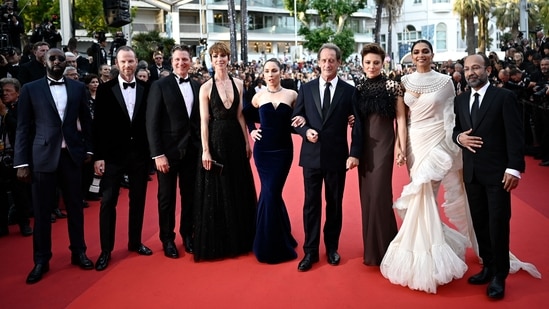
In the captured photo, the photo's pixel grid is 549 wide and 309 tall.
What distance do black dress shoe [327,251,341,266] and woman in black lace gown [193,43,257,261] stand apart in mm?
908

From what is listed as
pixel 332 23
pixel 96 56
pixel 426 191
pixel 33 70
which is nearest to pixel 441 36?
pixel 332 23

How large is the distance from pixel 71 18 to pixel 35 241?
11.6 metres

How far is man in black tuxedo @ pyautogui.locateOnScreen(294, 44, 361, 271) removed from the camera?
498cm

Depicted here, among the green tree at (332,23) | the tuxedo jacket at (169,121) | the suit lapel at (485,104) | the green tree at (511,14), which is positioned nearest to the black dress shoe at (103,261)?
the tuxedo jacket at (169,121)

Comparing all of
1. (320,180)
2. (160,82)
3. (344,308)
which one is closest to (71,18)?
(160,82)

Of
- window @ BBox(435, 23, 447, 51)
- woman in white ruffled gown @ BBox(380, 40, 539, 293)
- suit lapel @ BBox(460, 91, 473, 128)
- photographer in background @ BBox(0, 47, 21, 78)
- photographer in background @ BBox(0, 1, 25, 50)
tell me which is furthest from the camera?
window @ BBox(435, 23, 447, 51)

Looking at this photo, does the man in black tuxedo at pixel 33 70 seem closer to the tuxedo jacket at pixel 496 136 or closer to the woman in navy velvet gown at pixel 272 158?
the woman in navy velvet gown at pixel 272 158

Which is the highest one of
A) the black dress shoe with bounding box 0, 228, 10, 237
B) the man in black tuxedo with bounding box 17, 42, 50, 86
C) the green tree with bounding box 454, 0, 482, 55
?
the green tree with bounding box 454, 0, 482, 55

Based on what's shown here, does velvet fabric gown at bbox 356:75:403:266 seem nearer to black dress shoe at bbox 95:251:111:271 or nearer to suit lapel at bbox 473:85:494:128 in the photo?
suit lapel at bbox 473:85:494:128

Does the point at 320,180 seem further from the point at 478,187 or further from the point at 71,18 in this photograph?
the point at 71,18

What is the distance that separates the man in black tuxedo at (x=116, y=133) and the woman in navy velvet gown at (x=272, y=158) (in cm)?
119

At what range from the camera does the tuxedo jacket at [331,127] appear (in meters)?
4.98

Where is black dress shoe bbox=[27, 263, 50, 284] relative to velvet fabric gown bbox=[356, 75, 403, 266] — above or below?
below

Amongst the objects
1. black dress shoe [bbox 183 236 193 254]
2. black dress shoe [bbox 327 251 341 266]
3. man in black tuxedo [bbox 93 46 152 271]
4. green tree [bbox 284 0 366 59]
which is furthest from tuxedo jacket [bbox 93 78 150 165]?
green tree [bbox 284 0 366 59]
